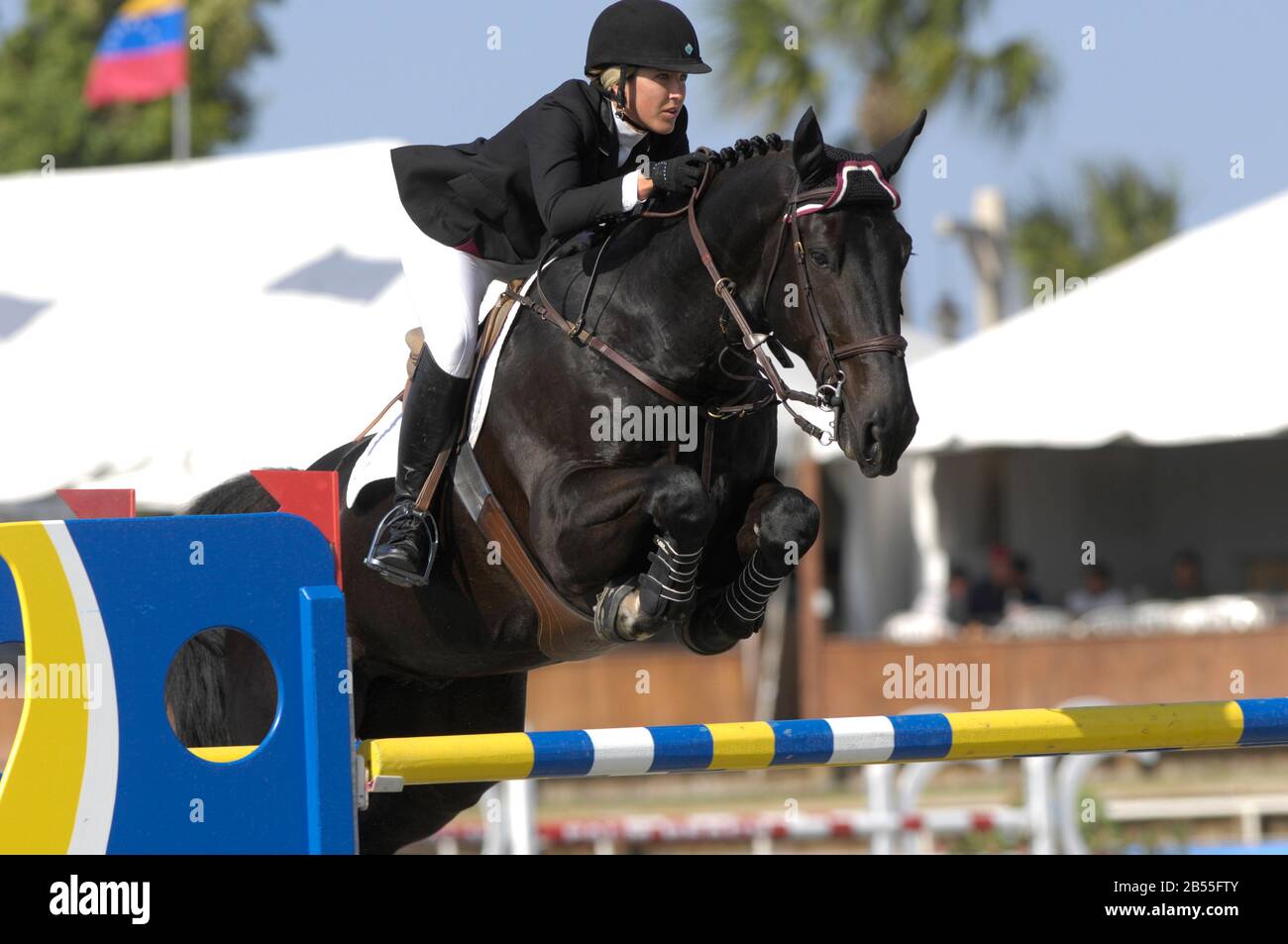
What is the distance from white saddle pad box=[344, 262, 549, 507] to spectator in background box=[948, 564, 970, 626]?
9.56m

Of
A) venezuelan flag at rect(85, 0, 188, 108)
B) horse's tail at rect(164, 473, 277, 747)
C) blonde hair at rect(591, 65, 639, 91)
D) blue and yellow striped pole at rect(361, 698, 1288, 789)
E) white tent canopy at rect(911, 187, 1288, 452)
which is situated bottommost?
blue and yellow striped pole at rect(361, 698, 1288, 789)

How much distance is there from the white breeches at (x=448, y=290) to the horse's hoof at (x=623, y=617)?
29.8 inches

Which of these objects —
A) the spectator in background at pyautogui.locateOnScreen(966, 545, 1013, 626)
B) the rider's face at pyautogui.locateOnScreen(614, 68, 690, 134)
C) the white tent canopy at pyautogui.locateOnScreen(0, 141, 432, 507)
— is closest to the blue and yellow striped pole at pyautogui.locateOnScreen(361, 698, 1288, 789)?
the rider's face at pyautogui.locateOnScreen(614, 68, 690, 134)

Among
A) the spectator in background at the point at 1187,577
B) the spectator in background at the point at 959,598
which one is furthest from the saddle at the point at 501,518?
the spectator in background at the point at 1187,577

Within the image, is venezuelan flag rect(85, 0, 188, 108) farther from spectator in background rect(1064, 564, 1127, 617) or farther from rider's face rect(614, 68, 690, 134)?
rider's face rect(614, 68, 690, 134)

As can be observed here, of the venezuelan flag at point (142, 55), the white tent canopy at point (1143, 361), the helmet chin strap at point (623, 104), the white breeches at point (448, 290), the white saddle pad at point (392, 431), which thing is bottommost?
the white saddle pad at point (392, 431)

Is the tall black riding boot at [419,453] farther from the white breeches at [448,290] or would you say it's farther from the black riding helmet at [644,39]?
the black riding helmet at [644,39]

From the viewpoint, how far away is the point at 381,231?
1448cm

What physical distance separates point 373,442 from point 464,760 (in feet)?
5.45

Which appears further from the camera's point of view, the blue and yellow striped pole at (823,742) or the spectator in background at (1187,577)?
the spectator in background at (1187,577)

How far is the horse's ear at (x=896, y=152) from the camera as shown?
434 cm

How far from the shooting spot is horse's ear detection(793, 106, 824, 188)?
4266 mm
